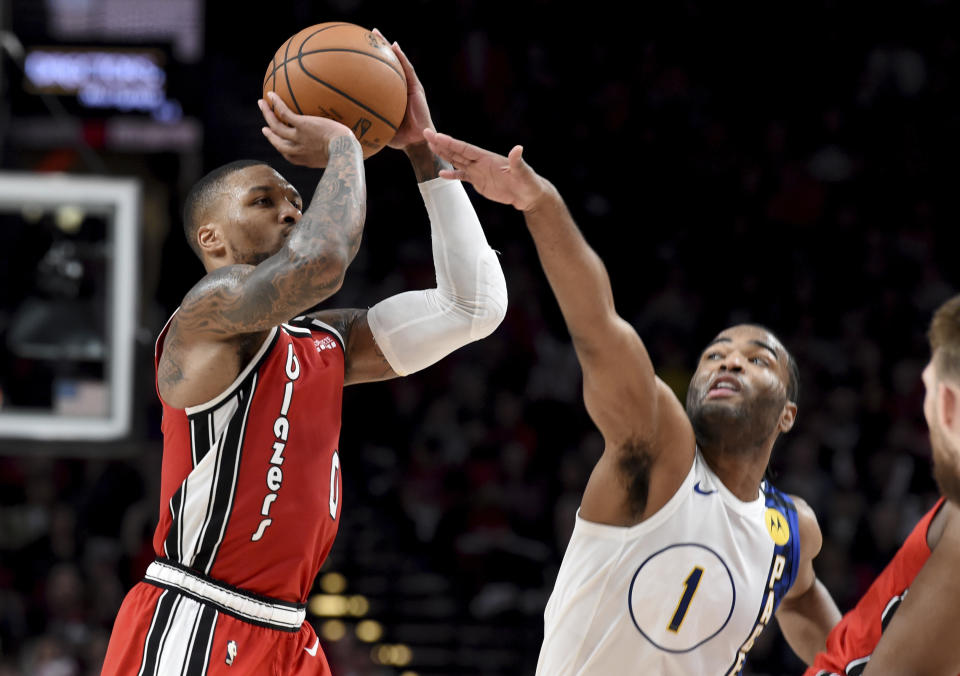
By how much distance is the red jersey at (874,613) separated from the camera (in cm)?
327

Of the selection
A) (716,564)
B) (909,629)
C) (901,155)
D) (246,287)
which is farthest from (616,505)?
(901,155)

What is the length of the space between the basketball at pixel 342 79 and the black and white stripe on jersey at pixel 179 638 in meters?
1.37

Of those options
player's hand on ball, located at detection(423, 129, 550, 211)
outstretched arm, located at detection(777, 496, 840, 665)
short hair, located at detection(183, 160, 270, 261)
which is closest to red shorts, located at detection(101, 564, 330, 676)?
short hair, located at detection(183, 160, 270, 261)

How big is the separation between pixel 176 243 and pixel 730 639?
7.60 meters

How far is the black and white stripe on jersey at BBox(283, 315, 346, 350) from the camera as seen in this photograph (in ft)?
11.0

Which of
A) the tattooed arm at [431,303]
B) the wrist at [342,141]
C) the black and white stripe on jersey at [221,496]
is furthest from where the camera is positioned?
the tattooed arm at [431,303]

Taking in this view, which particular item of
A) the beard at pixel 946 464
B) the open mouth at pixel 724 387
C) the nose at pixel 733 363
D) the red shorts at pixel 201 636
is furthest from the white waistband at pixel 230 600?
the beard at pixel 946 464

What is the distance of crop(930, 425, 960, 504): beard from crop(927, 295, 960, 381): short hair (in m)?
0.12

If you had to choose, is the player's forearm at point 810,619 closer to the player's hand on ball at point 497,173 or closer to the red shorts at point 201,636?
the red shorts at point 201,636

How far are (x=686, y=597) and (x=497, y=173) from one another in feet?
4.34

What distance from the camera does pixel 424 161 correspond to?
3541 millimetres

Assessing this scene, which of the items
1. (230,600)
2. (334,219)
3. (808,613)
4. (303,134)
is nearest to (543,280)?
(808,613)

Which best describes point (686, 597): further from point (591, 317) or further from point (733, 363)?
point (591, 317)

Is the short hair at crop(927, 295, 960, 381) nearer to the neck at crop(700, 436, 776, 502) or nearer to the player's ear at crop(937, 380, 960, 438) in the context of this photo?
the player's ear at crop(937, 380, 960, 438)
